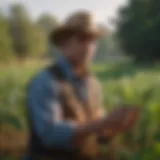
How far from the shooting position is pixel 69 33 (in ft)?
2.70

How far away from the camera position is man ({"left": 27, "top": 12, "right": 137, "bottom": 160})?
820mm

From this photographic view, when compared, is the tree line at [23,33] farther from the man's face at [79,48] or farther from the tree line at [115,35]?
the man's face at [79,48]

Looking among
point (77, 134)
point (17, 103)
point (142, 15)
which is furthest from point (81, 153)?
point (142, 15)

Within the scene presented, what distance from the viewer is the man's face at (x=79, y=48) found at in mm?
811

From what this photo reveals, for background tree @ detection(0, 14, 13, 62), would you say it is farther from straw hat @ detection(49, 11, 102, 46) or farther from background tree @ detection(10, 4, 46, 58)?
straw hat @ detection(49, 11, 102, 46)

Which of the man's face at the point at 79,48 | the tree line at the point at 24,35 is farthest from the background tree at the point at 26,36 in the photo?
the man's face at the point at 79,48

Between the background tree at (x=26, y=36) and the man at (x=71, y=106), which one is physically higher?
the background tree at (x=26, y=36)

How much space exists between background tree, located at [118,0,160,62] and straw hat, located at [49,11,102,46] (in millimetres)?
109

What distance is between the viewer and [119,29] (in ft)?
3.05

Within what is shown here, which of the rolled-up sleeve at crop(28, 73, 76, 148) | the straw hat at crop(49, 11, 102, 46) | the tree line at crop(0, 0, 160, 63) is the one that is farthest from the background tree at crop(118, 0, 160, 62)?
the rolled-up sleeve at crop(28, 73, 76, 148)

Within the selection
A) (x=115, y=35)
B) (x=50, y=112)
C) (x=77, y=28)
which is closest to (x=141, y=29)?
(x=115, y=35)

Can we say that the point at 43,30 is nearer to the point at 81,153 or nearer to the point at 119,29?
the point at 119,29

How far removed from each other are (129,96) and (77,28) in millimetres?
227

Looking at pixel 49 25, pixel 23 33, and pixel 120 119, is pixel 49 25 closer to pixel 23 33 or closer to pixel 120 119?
pixel 23 33
